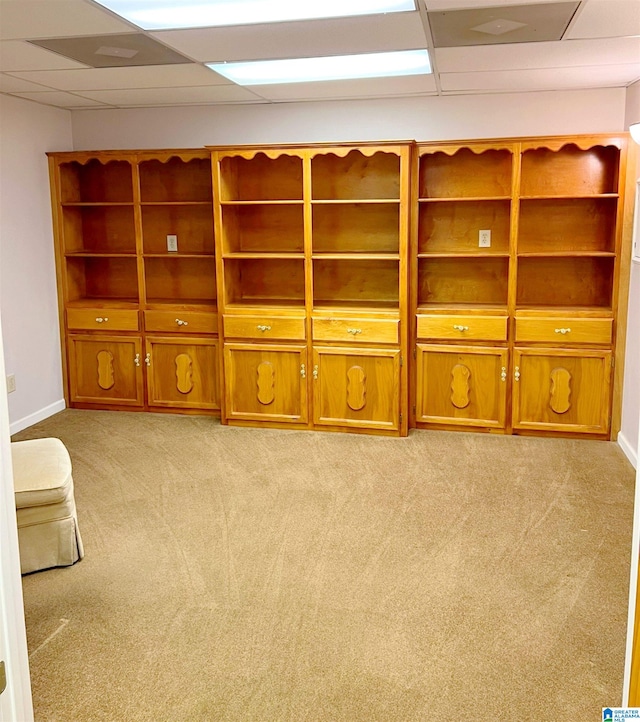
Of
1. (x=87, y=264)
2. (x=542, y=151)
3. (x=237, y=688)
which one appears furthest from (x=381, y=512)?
(x=87, y=264)

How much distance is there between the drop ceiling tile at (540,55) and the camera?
3.35 meters

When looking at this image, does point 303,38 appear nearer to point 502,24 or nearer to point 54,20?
point 502,24

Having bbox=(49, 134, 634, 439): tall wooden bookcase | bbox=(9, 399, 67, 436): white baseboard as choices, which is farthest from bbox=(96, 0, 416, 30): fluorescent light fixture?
bbox=(9, 399, 67, 436): white baseboard

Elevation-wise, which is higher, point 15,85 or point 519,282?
point 15,85

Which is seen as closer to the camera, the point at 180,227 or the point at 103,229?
the point at 180,227

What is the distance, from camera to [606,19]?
2.89m

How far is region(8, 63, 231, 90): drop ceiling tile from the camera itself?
3.88m

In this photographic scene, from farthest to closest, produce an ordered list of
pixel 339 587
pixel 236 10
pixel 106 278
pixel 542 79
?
pixel 106 278, pixel 542 79, pixel 339 587, pixel 236 10

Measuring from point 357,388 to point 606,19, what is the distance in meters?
2.70

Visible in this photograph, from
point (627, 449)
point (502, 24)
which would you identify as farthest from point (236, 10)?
point (627, 449)

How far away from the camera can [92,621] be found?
8.95 ft

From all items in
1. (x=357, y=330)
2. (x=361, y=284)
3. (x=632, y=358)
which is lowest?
(x=632, y=358)

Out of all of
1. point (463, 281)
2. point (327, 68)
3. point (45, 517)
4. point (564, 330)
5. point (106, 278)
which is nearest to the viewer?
point (45, 517)

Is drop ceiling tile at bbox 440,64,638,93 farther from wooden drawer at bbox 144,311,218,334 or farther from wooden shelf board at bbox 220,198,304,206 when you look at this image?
wooden drawer at bbox 144,311,218,334
